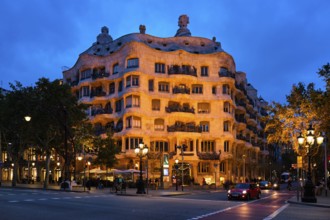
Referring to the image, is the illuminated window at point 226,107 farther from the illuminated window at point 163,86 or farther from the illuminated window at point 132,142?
the illuminated window at point 132,142

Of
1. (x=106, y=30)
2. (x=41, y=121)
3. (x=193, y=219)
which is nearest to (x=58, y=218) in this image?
(x=193, y=219)

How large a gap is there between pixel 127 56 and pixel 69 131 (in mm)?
22647

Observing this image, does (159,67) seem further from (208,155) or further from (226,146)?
(226,146)

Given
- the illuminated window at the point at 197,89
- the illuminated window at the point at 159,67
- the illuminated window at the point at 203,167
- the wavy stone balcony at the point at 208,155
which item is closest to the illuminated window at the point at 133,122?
the illuminated window at the point at 159,67

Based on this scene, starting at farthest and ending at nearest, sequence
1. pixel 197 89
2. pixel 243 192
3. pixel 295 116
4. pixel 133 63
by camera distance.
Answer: pixel 197 89 → pixel 133 63 → pixel 295 116 → pixel 243 192

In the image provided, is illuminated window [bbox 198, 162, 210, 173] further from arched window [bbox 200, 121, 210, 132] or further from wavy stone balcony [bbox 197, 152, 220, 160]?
arched window [bbox 200, 121, 210, 132]

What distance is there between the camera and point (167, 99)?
71562mm

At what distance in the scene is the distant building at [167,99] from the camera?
6931cm

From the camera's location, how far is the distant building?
69312 mm

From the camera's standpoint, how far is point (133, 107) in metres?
68.2

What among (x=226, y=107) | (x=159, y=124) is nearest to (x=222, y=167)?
(x=226, y=107)

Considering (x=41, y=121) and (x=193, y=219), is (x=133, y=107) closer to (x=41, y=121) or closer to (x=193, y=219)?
(x=41, y=121)

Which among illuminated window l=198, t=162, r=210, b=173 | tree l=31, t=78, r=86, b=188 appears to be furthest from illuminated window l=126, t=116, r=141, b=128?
tree l=31, t=78, r=86, b=188

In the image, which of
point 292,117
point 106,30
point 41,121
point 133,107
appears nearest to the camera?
point 292,117
